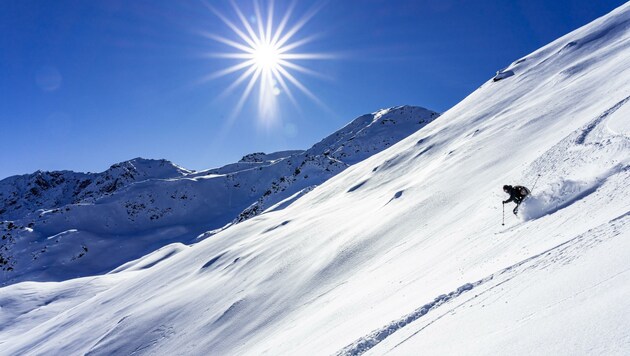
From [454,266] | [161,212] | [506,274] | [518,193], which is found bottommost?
[506,274]

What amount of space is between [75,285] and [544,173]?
174 feet

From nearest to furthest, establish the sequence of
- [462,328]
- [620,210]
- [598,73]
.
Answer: [462,328] < [620,210] < [598,73]

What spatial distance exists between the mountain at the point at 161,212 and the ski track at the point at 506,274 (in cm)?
5105

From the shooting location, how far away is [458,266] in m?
7.03

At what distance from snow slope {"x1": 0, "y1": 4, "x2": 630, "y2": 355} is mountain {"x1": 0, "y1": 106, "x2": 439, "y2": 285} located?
1422 inches

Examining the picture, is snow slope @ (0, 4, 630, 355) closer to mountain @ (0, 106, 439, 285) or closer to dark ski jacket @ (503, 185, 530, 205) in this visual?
dark ski jacket @ (503, 185, 530, 205)

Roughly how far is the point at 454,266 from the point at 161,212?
118m

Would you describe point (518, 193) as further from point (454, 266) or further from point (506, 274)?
point (506, 274)

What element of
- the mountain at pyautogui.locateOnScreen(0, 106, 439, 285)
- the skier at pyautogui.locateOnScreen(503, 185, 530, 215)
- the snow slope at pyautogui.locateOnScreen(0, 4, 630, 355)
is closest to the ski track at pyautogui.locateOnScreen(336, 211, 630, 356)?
the snow slope at pyautogui.locateOnScreen(0, 4, 630, 355)

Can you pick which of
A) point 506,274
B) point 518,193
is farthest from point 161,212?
point 506,274

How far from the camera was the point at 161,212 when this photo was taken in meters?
111

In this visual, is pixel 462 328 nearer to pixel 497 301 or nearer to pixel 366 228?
pixel 497 301

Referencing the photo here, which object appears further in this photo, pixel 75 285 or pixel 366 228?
pixel 75 285

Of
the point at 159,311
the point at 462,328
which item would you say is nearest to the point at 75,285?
the point at 159,311
